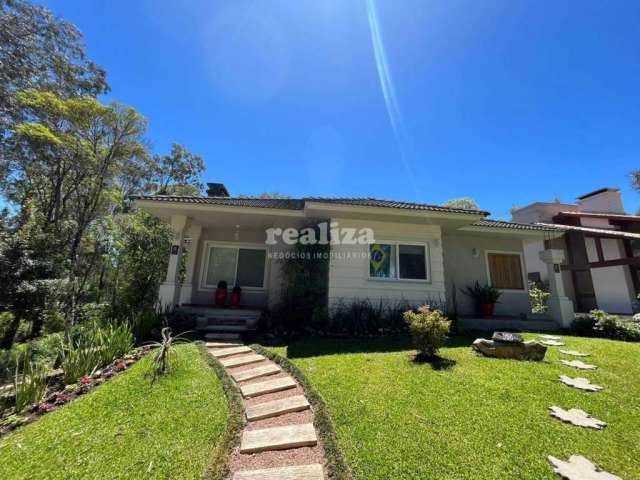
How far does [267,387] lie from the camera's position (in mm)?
4164

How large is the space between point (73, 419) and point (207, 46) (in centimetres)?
971

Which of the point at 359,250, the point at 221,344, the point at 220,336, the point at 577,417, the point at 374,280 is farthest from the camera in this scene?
the point at 359,250

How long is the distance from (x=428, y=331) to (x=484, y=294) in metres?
5.55

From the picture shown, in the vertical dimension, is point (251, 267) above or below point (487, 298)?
above

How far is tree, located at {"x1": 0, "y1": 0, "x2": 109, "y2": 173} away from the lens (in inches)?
345

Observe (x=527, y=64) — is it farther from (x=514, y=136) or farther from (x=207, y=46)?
(x=207, y=46)

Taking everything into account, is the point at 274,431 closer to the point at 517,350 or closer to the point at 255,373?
the point at 255,373

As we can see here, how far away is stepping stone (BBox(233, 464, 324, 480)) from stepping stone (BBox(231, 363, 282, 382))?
222 cm

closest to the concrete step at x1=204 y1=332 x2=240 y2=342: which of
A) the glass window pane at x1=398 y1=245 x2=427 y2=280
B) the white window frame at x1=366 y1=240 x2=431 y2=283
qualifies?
the white window frame at x1=366 y1=240 x2=431 y2=283

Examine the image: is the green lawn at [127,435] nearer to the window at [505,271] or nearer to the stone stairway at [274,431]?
the stone stairway at [274,431]

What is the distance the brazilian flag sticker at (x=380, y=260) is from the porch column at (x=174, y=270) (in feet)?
20.3

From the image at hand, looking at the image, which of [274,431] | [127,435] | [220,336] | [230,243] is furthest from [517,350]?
[230,243]

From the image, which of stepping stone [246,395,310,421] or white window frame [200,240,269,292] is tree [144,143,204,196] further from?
stepping stone [246,395,310,421]

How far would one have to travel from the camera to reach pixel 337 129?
449 inches
